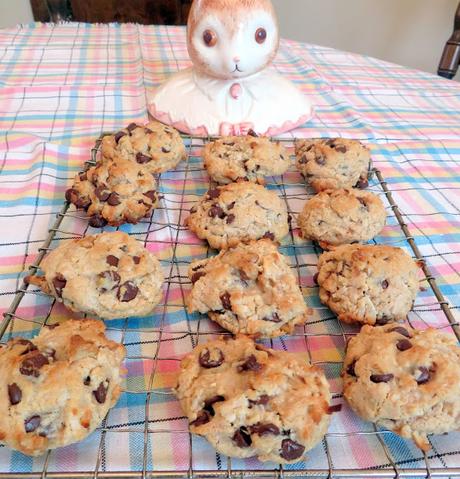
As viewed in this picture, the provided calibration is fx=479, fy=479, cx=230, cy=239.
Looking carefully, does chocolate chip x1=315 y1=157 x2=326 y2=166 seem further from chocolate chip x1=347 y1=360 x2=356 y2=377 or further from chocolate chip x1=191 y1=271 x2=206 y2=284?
chocolate chip x1=347 y1=360 x2=356 y2=377

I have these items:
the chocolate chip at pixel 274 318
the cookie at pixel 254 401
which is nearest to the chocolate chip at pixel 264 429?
the cookie at pixel 254 401

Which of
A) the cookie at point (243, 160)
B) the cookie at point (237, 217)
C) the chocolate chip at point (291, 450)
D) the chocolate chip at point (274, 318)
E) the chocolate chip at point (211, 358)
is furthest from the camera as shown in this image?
the cookie at point (243, 160)

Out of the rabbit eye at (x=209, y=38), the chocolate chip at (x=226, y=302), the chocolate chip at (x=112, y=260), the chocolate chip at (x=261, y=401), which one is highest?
the rabbit eye at (x=209, y=38)

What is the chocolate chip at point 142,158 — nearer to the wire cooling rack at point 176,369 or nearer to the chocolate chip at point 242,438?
the wire cooling rack at point 176,369

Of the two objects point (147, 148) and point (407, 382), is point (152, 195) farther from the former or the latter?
point (407, 382)

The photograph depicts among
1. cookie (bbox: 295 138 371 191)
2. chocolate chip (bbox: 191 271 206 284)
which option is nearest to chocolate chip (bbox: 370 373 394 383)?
chocolate chip (bbox: 191 271 206 284)

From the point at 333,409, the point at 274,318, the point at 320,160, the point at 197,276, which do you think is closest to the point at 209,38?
the point at 320,160

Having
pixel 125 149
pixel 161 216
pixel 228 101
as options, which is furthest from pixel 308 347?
pixel 228 101
